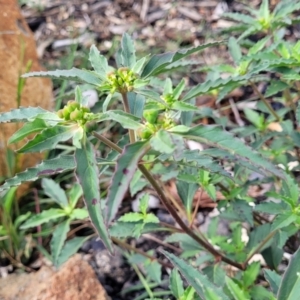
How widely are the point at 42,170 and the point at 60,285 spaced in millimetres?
743

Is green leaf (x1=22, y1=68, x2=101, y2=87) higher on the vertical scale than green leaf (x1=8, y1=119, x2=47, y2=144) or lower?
higher

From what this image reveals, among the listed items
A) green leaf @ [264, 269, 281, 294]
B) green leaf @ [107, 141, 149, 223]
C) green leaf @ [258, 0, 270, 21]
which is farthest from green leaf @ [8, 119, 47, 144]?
green leaf @ [258, 0, 270, 21]

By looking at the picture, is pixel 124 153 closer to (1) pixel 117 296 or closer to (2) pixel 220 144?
(2) pixel 220 144

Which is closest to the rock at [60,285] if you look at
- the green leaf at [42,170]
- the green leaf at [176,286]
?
the green leaf at [176,286]

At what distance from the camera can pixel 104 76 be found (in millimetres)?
1285

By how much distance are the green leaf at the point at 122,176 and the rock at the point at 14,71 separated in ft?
4.51

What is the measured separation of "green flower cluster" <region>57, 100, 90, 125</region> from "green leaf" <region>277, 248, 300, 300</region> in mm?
549

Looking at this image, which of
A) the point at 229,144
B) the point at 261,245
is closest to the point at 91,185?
the point at 229,144

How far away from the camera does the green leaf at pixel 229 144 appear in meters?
1.10

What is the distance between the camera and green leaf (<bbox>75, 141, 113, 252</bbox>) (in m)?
1.04

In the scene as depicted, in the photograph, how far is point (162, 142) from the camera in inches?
42.1

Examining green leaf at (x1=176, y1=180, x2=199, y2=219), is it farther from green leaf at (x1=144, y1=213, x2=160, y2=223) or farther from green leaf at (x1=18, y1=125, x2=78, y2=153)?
green leaf at (x1=18, y1=125, x2=78, y2=153)

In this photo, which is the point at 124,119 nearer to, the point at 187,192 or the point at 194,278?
the point at 194,278

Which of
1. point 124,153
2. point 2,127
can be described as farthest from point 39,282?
point 124,153
